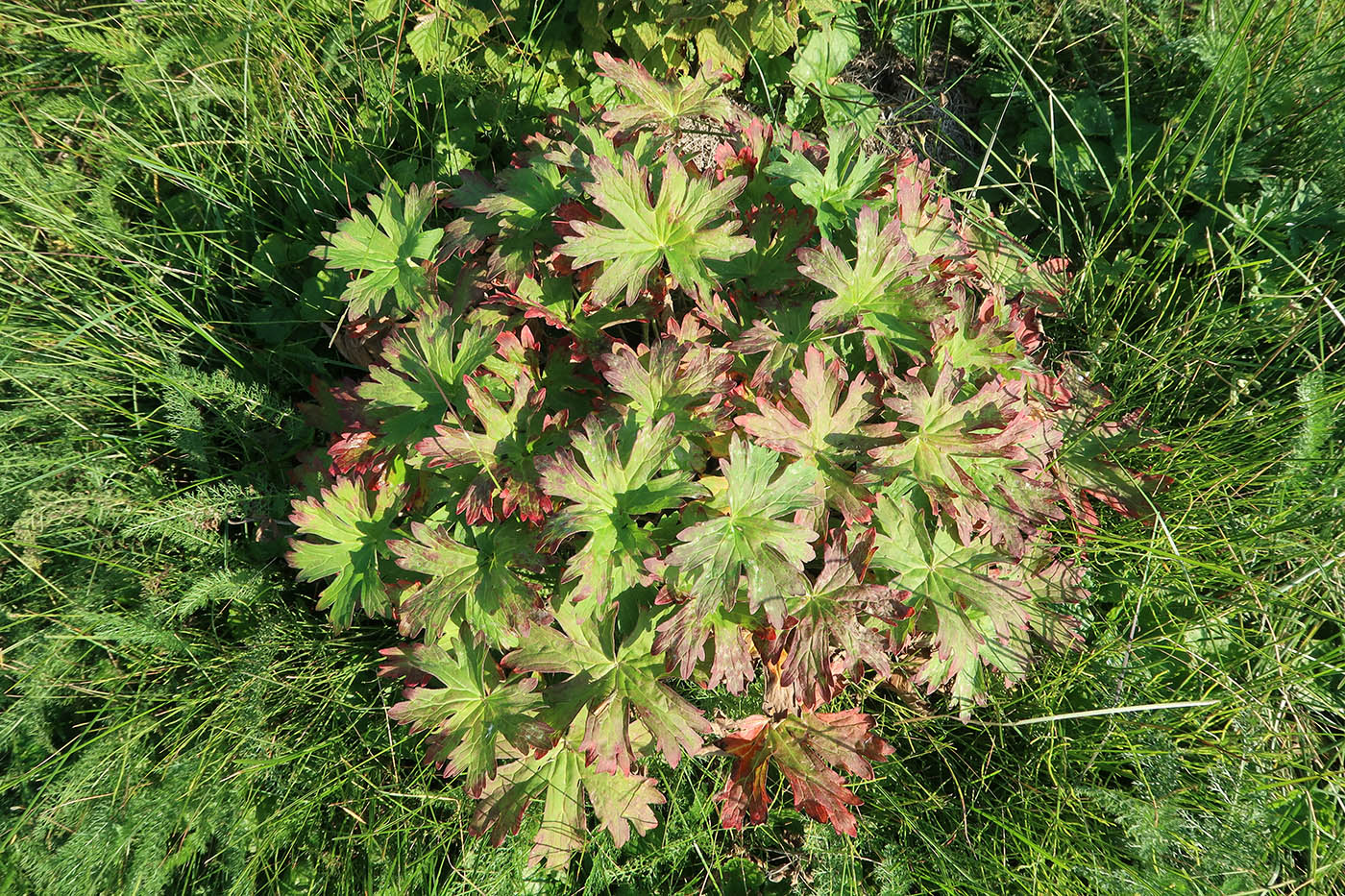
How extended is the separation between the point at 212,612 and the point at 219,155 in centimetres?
151

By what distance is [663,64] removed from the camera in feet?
9.02

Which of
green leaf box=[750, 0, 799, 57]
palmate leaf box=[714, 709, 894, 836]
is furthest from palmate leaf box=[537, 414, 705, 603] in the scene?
green leaf box=[750, 0, 799, 57]

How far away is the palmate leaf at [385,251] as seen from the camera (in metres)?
2.13

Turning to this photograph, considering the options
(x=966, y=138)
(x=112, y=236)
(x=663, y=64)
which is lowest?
(x=112, y=236)

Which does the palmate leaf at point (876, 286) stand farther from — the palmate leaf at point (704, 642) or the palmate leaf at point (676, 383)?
the palmate leaf at point (704, 642)

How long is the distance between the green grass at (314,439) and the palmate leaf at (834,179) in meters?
0.63

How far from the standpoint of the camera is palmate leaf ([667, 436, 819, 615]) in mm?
1717

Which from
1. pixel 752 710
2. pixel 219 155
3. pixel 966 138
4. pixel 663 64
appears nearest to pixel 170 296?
pixel 219 155

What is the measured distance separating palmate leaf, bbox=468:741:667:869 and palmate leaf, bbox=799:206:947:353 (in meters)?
1.16

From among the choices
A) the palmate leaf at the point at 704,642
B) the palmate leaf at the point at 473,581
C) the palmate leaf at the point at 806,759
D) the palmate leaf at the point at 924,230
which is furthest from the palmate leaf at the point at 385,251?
the palmate leaf at the point at 806,759

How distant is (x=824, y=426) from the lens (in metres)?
1.88

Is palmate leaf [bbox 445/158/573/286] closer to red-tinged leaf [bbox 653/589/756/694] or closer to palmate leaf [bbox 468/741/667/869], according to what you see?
red-tinged leaf [bbox 653/589/756/694]

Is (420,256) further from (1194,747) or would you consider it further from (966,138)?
(1194,747)

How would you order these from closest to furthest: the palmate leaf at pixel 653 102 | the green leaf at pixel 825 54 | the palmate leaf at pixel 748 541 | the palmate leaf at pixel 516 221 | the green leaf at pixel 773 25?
1. the palmate leaf at pixel 748 541
2. the palmate leaf at pixel 516 221
3. the palmate leaf at pixel 653 102
4. the green leaf at pixel 773 25
5. the green leaf at pixel 825 54
